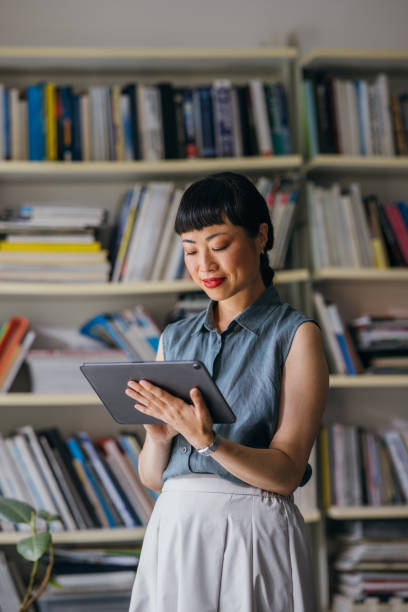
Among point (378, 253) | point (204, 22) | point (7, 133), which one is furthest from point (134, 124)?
point (378, 253)

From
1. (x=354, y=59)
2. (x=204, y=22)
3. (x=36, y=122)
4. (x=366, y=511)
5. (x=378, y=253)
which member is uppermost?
(x=204, y=22)

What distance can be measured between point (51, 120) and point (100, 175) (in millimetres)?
243

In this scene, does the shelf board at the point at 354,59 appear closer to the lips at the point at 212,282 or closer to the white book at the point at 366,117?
the white book at the point at 366,117

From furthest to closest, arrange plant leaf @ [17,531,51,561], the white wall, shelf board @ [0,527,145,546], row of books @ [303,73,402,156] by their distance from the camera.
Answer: the white wall, row of books @ [303,73,402,156], shelf board @ [0,527,145,546], plant leaf @ [17,531,51,561]

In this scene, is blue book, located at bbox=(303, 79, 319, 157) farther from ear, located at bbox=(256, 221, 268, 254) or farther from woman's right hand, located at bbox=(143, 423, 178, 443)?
woman's right hand, located at bbox=(143, 423, 178, 443)

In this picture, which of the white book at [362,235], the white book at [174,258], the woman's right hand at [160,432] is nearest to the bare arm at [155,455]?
the woman's right hand at [160,432]

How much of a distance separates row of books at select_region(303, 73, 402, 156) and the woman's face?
1278 mm

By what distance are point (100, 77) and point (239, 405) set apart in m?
1.78

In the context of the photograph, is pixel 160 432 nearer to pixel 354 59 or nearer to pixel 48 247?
pixel 48 247

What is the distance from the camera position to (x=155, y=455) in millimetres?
1222

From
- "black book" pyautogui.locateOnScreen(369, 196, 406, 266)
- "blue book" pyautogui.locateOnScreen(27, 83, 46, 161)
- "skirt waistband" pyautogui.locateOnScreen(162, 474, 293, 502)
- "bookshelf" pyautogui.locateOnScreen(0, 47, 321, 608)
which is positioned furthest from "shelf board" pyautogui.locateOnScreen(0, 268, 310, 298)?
"skirt waistband" pyautogui.locateOnScreen(162, 474, 293, 502)

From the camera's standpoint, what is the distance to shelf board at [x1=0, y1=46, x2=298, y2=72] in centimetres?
234

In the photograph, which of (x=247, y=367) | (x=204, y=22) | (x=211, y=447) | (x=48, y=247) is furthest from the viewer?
(x=204, y=22)

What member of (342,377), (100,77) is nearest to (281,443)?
(342,377)
